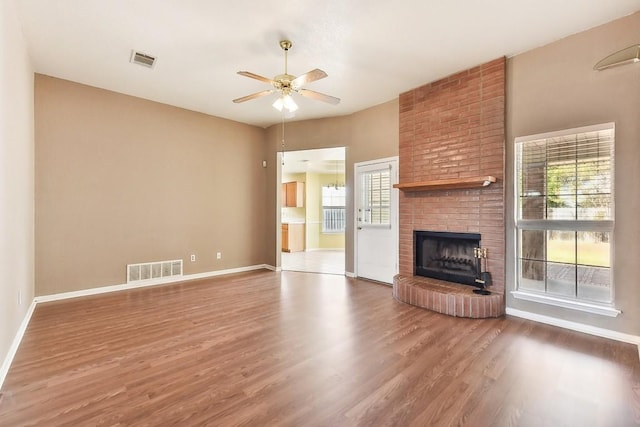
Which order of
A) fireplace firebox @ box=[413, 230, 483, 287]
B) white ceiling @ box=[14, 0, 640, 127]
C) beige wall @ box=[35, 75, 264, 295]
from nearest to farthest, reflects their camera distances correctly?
white ceiling @ box=[14, 0, 640, 127] → fireplace firebox @ box=[413, 230, 483, 287] → beige wall @ box=[35, 75, 264, 295]

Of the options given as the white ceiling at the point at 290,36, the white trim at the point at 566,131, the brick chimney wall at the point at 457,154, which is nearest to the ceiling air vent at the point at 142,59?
the white ceiling at the point at 290,36

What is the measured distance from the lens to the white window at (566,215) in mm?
2961

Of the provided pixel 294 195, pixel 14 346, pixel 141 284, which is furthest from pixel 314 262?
pixel 14 346

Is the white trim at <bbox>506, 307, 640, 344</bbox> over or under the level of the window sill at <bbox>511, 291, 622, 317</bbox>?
under

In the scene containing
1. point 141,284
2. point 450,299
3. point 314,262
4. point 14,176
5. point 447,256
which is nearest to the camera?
point 14,176

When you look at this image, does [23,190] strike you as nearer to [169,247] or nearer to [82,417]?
[169,247]

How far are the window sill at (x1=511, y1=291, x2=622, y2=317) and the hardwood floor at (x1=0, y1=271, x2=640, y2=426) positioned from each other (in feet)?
0.83

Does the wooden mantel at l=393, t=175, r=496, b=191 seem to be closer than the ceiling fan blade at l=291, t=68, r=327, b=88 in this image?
No

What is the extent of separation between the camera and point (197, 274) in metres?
5.56

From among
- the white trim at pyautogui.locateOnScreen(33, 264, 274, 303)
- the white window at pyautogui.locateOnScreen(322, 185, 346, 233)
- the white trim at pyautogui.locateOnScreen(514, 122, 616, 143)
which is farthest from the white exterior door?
the white window at pyautogui.locateOnScreen(322, 185, 346, 233)

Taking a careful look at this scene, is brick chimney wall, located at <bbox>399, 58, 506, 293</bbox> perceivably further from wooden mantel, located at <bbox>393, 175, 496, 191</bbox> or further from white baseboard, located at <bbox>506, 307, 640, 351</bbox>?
white baseboard, located at <bbox>506, 307, 640, 351</bbox>

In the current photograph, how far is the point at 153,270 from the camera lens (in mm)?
5039

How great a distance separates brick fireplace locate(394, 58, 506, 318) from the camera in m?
3.60

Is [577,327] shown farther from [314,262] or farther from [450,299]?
[314,262]
